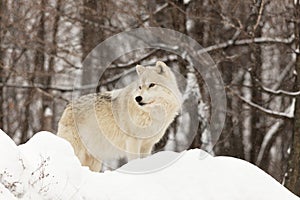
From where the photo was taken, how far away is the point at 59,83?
24.3 metres

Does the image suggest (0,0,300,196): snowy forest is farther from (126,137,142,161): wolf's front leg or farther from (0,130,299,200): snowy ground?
(0,130,299,200): snowy ground

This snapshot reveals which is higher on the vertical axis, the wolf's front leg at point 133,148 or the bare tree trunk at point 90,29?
the bare tree trunk at point 90,29

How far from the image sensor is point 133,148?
33.1 feet

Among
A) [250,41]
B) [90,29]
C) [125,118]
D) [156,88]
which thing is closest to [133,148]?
[125,118]

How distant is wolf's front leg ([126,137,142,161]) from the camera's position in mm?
10094

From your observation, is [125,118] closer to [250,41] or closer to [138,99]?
[138,99]

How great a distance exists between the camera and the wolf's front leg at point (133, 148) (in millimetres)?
10094

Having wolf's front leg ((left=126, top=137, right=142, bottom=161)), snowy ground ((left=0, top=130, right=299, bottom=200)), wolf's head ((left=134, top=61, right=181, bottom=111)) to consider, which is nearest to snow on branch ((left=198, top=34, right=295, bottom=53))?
wolf's head ((left=134, top=61, right=181, bottom=111))

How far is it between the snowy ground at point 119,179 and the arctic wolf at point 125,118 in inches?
98.4

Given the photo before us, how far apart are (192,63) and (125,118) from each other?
768 centimetres

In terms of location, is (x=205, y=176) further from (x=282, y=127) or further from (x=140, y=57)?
(x=282, y=127)

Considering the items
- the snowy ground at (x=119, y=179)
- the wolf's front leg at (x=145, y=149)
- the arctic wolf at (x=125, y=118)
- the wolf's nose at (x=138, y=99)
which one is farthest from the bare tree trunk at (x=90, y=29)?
Answer: the snowy ground at (x=119, y=179)

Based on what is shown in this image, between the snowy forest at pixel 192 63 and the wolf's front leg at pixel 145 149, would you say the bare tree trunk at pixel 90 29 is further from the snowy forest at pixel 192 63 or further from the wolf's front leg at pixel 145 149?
the wolf's front leg at pixel 145 149

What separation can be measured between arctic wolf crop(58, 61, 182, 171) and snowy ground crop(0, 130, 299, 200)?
2500 mm
